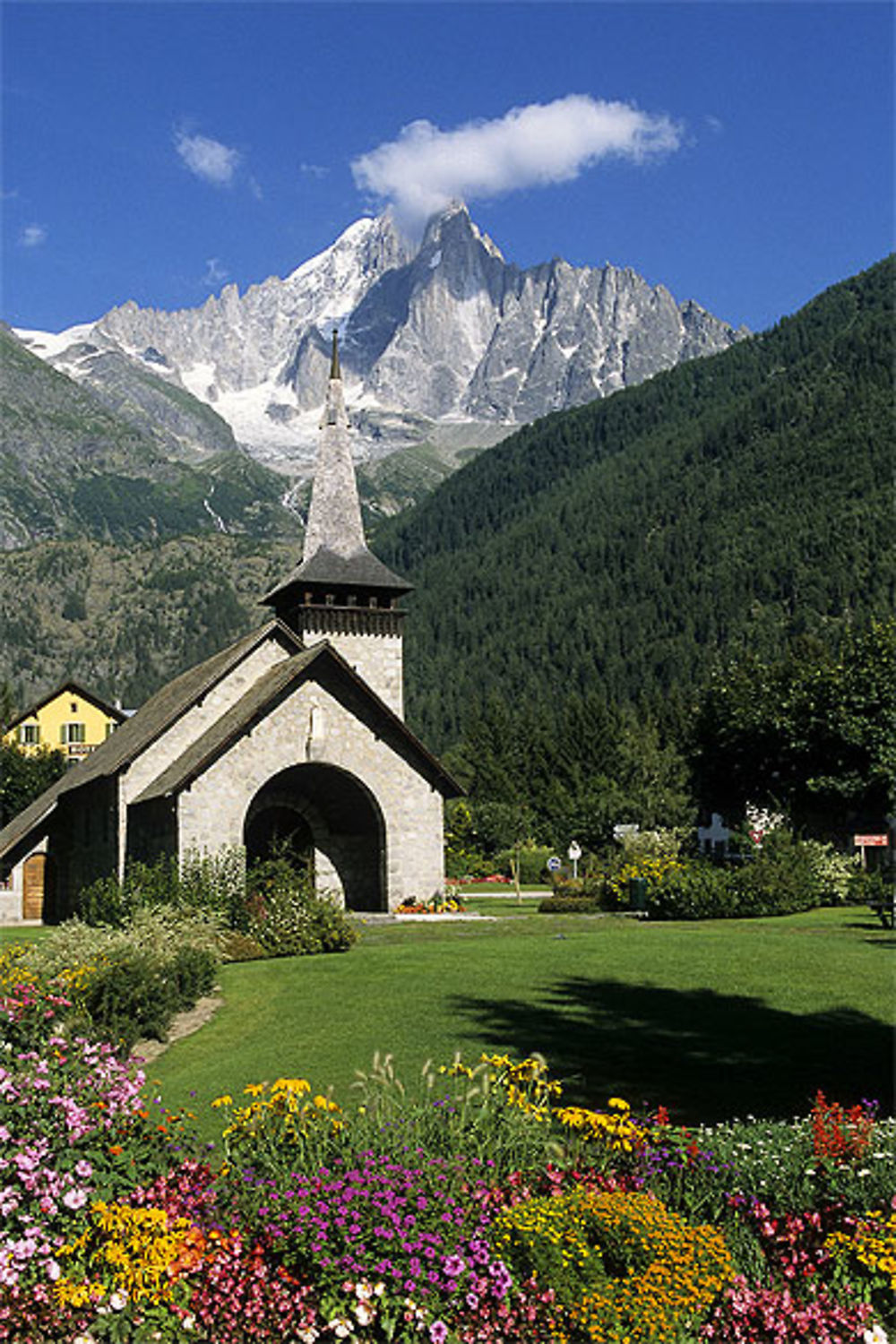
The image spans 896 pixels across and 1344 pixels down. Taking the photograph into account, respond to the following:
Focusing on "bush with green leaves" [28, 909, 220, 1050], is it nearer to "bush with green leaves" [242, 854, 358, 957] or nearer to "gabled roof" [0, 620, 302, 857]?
"bush with green leaves" [242, 854, 358, 957]

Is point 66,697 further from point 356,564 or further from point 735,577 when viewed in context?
point 735,577

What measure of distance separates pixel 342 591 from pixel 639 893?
16633 millimetres

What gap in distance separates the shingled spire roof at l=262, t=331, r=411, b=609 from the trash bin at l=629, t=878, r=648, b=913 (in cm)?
1535

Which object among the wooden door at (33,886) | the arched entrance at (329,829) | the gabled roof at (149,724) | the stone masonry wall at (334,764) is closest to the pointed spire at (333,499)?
the gabled roof at (149,724)

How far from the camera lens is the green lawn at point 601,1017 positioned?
41.5ft

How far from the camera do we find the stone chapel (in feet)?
104

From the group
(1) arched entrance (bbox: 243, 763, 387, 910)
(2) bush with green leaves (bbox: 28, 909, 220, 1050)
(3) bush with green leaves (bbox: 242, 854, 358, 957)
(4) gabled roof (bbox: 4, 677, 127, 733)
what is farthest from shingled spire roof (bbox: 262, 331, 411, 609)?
(4) gabled roof (bbox: 4, 677, 127, 733)

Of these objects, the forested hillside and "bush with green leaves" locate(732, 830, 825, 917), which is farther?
the forested hillside

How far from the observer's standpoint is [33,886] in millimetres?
46969

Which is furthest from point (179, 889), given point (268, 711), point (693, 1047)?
point (693, 1047)

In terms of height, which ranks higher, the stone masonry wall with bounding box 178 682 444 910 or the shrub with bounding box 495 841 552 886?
the stone masonry wall with bounding box 178 682 444 910

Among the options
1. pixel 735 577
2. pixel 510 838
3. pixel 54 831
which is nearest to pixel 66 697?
pixel 510 838

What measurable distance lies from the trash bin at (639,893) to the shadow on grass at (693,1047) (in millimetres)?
15306

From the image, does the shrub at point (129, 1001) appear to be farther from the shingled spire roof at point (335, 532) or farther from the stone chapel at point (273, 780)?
the shingled spire roof at point (335, 532)
